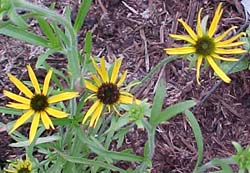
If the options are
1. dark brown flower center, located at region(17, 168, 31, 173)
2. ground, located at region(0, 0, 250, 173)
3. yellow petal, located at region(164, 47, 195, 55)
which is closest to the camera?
yellow petal, located at region(164, 47, 195, 55)

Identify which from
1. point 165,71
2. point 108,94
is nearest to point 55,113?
point 108,94

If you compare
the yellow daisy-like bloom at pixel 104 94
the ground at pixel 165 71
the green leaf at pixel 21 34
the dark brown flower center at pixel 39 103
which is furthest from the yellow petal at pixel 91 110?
the ground at pixel 165 71

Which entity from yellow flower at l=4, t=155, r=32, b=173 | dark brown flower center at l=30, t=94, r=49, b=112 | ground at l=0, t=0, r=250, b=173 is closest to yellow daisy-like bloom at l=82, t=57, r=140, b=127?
dark brown flower center at l=30, t=94, r=49, b=112

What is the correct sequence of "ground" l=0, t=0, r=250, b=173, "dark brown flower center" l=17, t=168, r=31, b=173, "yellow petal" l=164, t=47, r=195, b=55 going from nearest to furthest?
"yellow petal" l=164, t=47, r=195, b=55 → "dark brown flower center" l=17, t=168, r=31, b=173 → "ground" l=0, t=0, r=250, b=173

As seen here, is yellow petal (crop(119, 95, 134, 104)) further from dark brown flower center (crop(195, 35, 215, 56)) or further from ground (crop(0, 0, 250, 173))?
ground (crop(0, 0, 250, 173))

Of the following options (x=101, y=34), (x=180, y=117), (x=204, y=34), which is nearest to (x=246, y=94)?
(x=180, y=117)

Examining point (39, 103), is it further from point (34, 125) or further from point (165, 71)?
point (165, 71)

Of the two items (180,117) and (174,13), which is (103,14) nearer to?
(174,13)

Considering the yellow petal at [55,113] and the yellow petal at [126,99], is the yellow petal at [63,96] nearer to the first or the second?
the yellow petal at [55,113]
